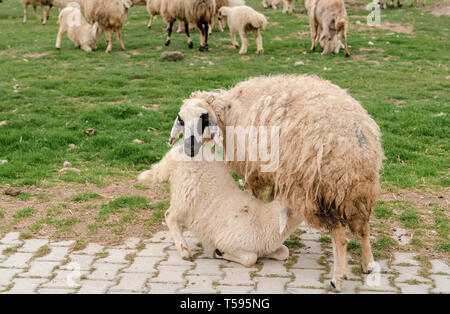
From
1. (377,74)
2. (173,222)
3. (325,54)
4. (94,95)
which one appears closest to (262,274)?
(173,222)

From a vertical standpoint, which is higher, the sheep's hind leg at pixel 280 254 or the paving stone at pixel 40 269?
the sheep's hind leg at pixel 280 254

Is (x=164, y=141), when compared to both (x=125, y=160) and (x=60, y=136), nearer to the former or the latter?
(x=125, y=160)

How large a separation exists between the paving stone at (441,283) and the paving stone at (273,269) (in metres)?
1.18

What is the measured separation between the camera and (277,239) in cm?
481

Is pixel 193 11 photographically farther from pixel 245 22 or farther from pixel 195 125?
pixel 195 125

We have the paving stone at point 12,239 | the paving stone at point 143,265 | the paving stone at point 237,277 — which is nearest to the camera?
the paving stone at point 237,277

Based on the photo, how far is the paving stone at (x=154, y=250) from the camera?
16.6ft

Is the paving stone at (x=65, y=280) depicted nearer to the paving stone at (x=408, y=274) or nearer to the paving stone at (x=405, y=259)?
the paving stone at (x=408, y=274)

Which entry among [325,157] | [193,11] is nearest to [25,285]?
→ [325,157]

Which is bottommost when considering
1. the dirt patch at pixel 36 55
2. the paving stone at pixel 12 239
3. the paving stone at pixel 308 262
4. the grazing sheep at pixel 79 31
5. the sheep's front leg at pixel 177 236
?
the paving stone at pixel 308 262

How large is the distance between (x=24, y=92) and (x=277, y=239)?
7756 mm

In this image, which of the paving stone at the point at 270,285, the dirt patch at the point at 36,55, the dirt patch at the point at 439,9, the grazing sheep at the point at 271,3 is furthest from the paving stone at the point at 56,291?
the grazing sheep at the point at 271,3

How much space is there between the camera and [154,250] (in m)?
5.17

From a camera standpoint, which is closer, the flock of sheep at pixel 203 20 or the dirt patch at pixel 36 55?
the flock of sheep at pixel 203 20
